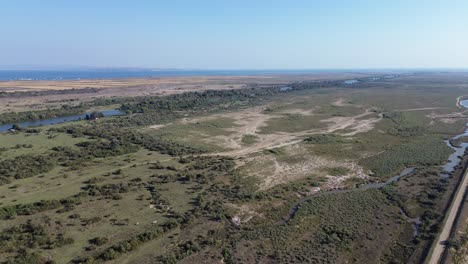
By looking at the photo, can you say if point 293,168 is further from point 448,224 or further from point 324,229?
point 448,224

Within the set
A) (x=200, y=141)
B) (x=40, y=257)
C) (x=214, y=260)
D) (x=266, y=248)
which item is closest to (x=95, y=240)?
(x=40, y=257)

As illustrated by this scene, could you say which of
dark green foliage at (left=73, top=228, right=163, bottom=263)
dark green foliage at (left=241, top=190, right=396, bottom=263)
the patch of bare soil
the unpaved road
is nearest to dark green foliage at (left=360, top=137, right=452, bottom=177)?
the patch of bare soil

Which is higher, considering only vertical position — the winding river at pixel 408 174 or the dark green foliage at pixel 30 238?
the dark green foliage at pixel 30 238

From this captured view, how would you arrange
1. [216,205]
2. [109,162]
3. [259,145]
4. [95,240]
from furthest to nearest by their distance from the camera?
[259,145] → [109,162] → [216,205] → [95,240]

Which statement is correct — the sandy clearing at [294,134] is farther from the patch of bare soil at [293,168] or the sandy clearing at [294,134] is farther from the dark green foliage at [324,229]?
the dark green foliage at [324,229]

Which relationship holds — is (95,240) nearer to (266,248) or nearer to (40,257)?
(40,257)

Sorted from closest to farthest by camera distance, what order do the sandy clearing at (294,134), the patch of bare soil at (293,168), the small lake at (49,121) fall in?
the patch of bare soil at (293,168) < the sandy clearing at (294,134) < the small lake at (49,121)

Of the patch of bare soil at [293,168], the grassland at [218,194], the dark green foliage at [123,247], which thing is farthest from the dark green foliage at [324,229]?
the dark green foliage at [123,247]
